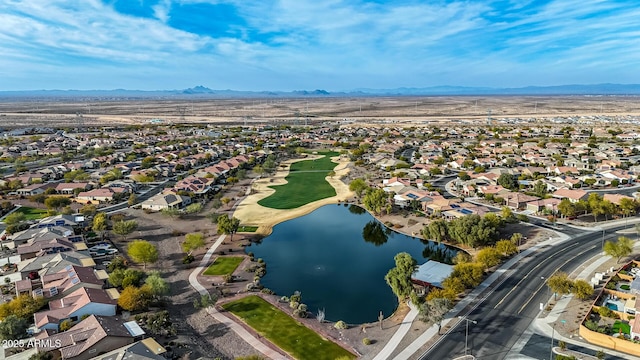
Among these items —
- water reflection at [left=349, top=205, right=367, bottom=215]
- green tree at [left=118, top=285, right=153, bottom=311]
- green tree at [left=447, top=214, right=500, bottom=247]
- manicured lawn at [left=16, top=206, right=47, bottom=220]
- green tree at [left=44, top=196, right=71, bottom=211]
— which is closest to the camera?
green tree at [left=118, top=285, right=153, bottom=311]

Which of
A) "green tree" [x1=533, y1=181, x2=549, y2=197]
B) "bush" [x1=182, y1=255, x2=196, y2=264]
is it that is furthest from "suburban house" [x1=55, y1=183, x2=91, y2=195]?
"green tree" [x1=533, y1=181, x2=549, y2=197]

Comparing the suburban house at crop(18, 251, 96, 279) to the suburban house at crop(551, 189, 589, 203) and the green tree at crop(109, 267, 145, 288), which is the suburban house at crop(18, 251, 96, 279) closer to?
the green tree at crop(109, 267, 145, 288)

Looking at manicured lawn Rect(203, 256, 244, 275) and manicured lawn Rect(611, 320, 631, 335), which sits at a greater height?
manicured lawn Rect(611, 320, 631, 335)

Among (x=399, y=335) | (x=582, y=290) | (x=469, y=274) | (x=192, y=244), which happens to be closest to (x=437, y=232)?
(x=469, y=274)

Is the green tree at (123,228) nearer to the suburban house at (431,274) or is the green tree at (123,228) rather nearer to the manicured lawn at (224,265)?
the manicured lawn at (224,265)

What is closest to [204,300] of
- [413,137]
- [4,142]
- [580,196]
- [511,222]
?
[511,222]
